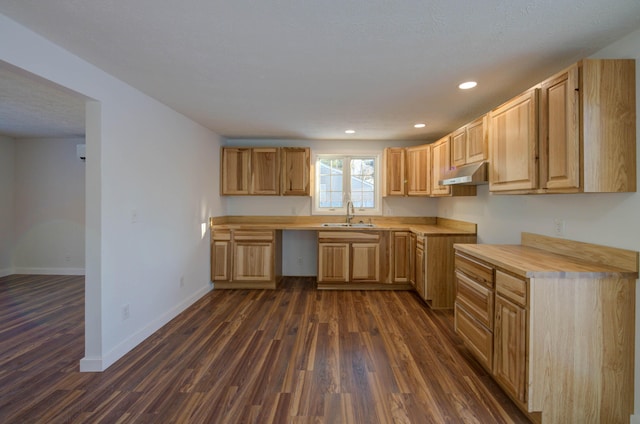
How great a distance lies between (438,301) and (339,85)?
110 inches

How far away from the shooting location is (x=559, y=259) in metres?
2.08

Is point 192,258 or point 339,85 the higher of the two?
point 339,85

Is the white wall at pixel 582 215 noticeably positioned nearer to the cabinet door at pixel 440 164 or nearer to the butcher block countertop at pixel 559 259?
the butcher block countertop at pixel 559 259

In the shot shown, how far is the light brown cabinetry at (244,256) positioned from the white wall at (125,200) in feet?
2.12

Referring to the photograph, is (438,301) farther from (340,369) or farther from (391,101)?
(391,101)

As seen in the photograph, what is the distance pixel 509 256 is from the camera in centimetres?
217

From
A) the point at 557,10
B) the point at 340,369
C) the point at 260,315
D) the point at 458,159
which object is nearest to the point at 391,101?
the point at 458,159

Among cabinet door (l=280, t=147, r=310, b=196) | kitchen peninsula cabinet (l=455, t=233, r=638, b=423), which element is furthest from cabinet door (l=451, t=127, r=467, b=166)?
cabinet door (l=280, t=147, r=310, b=196)

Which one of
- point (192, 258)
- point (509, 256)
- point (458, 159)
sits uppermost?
point (458, 159)

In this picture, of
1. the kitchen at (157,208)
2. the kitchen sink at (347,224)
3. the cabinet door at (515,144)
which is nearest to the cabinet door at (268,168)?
the kitchen at (157,208)

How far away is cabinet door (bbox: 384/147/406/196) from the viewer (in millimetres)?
4668

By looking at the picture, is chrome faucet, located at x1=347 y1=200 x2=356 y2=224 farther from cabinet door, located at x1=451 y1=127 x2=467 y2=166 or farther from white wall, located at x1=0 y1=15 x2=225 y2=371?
white wall, located at x1=0 y1=15 x2=225 y2=371

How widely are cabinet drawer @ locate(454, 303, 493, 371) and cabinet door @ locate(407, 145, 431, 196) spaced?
2069 millimetres

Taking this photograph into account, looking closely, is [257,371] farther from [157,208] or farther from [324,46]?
[324,46]
